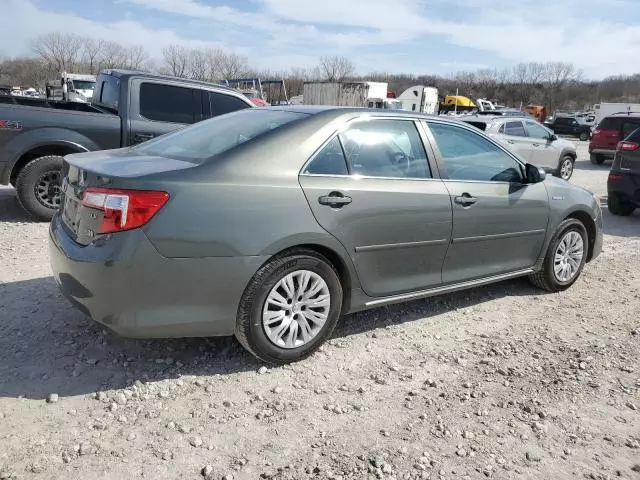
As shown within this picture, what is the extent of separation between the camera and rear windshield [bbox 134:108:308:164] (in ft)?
11.0

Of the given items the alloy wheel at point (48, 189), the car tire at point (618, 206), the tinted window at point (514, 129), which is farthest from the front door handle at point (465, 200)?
the tinted window at point (514, 129)

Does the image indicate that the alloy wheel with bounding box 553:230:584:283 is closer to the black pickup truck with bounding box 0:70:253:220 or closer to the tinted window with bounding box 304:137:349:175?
the tinted window with bounding box 304:137:349:175

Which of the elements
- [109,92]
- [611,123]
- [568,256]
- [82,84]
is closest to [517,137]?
[611,123]

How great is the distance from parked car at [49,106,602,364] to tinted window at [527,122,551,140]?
9783mm

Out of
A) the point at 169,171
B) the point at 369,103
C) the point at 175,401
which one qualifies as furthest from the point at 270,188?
the point at 369,103

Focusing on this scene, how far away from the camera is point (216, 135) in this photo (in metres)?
3.64

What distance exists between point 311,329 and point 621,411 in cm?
184

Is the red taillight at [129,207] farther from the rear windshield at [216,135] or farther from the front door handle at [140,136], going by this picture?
the front door handle at [140,136]

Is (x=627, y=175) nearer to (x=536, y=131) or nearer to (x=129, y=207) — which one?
(x=536, y=131)

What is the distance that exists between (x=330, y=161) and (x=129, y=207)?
1252mm

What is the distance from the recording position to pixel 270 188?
3.13 metres

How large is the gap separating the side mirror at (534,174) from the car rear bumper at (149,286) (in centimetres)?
259

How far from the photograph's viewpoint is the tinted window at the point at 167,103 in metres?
7.05

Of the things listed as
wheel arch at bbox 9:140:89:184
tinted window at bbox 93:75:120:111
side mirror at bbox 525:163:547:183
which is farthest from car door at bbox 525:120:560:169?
wheel arch at bbox 9:140:89:184
